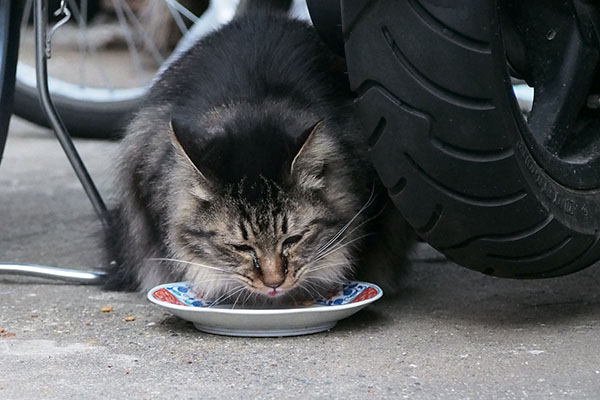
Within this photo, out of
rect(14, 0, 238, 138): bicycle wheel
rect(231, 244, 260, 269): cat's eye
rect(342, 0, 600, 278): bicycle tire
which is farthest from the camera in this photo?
rect(14, 0, 238, 138): bicycle wheel

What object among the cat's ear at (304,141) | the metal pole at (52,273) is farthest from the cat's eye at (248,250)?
the metal pole at (52,273)

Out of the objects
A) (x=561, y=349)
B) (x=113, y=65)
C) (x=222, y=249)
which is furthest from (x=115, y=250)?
(x=113, y=65)

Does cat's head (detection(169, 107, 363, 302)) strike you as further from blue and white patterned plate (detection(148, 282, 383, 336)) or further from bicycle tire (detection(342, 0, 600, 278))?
bicycle tire (detection(342, 0, 600, 278))

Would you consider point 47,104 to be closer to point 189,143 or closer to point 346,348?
point 189,143

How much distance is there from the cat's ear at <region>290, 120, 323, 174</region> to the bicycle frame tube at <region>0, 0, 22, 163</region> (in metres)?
1.04

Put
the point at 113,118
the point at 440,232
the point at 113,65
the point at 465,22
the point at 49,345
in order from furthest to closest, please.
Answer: the point at 113,65 < the point at 113,118 < the point at 49,345 < the point at 440,232 < the point at 465,22

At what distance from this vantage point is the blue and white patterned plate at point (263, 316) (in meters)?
2.47

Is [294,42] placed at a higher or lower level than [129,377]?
higher

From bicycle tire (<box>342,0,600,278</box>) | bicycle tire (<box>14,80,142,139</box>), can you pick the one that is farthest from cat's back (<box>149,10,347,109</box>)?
bicycle tire (<box>14,80,142,139</box>)

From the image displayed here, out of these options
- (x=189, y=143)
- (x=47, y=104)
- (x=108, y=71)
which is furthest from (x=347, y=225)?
(x=108, y=71)

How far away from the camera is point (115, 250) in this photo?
319 centimetres

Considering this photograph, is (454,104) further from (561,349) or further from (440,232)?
(561,349)

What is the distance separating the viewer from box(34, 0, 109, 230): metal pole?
3.13 m

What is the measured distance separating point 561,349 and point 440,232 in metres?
0.43
